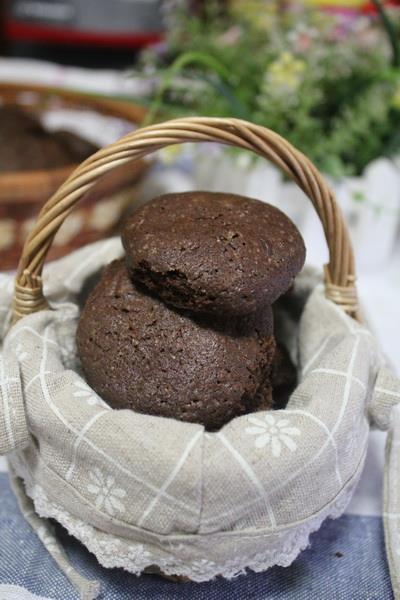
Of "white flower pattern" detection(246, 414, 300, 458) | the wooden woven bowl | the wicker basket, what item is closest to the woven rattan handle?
the wicker basket

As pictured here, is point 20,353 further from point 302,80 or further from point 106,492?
point 302,80

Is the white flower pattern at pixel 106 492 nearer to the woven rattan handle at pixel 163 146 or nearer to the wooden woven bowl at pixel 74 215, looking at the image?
the woven rattan handle at pixel 163 146

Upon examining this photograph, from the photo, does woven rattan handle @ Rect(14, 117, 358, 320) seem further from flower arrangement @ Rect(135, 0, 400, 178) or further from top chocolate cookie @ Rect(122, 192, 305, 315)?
flower arrangement @ Rect(135, 0, 400, 178)

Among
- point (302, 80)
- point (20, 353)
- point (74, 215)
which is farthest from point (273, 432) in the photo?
point (302, 80)

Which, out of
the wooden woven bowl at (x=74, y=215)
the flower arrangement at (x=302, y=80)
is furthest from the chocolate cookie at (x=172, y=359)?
the flower arrangement at (x=302, y=80)

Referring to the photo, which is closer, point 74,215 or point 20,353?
point 20,353

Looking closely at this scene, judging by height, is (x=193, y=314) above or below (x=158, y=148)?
below
